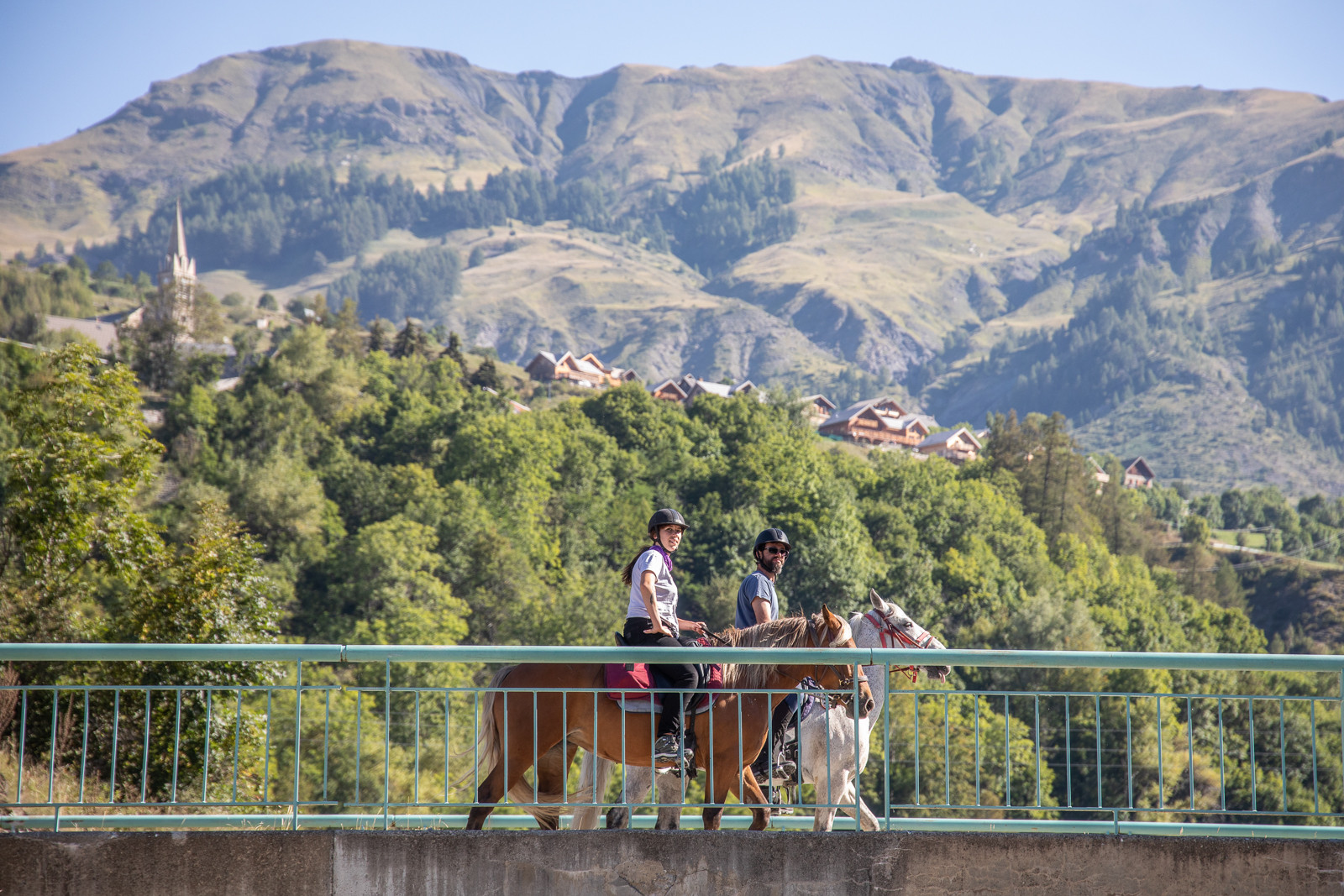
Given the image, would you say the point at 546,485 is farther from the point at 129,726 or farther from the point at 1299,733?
the point at 129,726

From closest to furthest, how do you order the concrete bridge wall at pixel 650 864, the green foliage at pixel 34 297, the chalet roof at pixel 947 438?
the concrete bridge wall at pixel 650 864
the green foliage at pixel 34 297
the chalet roof at pixel 947 438

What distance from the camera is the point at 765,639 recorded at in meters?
8.23

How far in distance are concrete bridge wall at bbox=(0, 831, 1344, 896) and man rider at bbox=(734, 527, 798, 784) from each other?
5.56ft

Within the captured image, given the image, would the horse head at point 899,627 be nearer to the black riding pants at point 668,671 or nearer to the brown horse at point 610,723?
the brown horse at point 610,723

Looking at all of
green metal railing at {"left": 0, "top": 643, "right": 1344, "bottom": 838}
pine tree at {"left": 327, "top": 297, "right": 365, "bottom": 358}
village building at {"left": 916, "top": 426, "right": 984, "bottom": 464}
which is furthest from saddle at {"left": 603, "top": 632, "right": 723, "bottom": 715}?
village building at {"left": 916, "top": 426, "right": 984, "bottom": 464}

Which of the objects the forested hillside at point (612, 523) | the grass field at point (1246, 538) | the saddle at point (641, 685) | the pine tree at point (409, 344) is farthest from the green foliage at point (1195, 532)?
the saddle at point (641, 685)

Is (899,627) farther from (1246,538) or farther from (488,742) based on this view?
(1246,538)

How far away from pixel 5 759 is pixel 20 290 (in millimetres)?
174002

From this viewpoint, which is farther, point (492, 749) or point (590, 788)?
point (590, 788)

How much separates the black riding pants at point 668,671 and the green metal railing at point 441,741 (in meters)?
0.17

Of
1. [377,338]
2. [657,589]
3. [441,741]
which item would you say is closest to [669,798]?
[657,589]

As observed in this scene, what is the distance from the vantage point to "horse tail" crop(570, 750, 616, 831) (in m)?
7.84

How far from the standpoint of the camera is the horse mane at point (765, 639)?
26.4 feet

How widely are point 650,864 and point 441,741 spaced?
145ft
